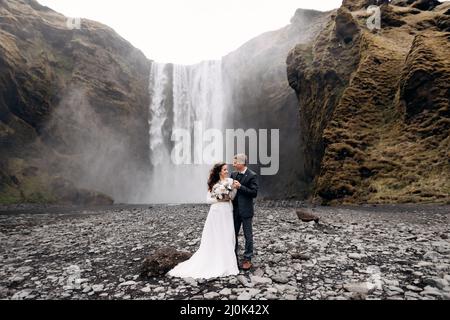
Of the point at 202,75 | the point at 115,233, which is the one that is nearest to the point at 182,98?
the point at 202,75

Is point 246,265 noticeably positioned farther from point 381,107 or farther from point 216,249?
point 381,107

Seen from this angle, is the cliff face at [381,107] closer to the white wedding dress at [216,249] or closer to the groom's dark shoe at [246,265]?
the groom's dark shoe at [246,265]

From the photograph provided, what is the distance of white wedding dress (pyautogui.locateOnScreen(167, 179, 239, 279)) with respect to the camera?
24.8ft

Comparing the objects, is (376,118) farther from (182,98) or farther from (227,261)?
(182,98)

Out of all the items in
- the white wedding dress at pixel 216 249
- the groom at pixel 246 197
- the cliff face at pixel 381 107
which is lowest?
the white wedding dress at pixel 216 249

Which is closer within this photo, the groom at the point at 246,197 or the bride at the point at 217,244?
the bride at the point at 217,244

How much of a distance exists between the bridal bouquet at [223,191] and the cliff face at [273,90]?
3925cm

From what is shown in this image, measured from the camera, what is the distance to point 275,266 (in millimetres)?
8102

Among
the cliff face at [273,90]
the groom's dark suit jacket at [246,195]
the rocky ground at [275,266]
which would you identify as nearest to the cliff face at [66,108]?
the cliff face at [273,90]

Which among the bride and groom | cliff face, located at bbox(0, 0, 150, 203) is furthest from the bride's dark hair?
cliff face, located at bbox(0, 0, 150, 203)

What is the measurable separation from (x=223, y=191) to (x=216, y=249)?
1.50 m

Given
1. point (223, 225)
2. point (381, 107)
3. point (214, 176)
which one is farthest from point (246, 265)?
point (381, 107)

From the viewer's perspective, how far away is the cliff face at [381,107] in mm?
23750

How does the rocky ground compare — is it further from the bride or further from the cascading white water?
the cascading white water
